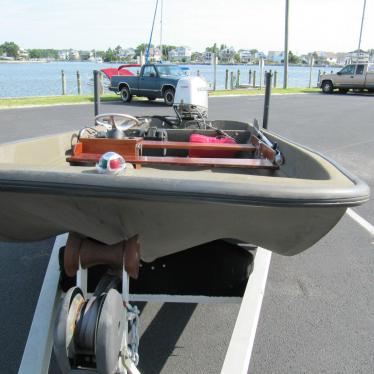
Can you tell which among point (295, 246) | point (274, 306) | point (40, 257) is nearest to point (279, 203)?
point (295, 246)

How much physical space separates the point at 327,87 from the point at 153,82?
41.8 feet

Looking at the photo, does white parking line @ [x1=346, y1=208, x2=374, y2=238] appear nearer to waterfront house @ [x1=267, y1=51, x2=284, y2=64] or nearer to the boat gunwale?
the boat gunwale

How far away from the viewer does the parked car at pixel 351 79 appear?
23609mm

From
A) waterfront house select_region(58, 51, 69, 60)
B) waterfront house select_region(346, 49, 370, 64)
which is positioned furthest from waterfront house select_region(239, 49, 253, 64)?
waterfront house select_region(58, 51, 69, 60)

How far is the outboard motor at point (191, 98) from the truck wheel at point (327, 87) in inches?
830

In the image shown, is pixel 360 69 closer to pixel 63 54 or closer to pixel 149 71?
pixel 149 71

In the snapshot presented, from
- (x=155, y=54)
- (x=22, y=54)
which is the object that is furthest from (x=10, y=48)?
(x=155, y=54)

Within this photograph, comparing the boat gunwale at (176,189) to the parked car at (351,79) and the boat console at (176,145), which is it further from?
the parked car at (351,79)

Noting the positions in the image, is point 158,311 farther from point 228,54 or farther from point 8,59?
point 8,59

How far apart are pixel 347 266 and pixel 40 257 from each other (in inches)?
105

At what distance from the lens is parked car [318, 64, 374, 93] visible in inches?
930

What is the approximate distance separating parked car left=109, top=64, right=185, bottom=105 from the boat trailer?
13660mm

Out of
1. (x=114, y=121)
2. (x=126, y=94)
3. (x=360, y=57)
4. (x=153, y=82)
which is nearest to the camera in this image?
(x=114, y=121)

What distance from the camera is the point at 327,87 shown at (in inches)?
974
